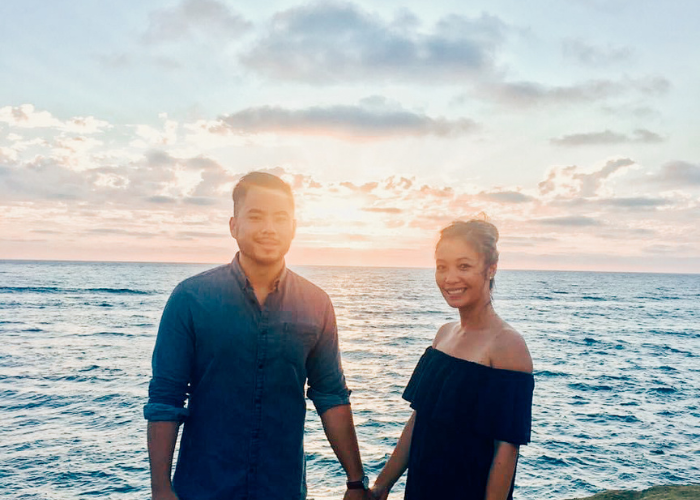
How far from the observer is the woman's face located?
124 inches

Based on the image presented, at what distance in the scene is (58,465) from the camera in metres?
10.8

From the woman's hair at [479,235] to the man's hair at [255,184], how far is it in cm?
102

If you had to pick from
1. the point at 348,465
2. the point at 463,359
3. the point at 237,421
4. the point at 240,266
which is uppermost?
the point at 240,266

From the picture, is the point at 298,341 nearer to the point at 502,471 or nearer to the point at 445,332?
the point at 445,332

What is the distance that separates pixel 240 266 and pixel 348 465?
57.4 inches

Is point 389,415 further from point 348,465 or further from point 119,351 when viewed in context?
point 119,351

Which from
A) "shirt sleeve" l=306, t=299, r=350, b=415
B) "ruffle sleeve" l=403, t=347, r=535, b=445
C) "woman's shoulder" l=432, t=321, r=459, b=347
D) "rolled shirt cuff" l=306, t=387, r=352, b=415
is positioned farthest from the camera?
"woman's shoulder" l=432, t=321, r=459, b=347

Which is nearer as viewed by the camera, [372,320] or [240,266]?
[240,266]

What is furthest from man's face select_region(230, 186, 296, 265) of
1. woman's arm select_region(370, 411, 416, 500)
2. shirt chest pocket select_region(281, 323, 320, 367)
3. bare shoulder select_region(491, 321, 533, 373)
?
woman's arm select_region(370, 411, 416, 500)

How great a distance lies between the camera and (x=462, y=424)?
2.93 meters

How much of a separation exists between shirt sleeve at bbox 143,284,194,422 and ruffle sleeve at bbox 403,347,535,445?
1.44 m

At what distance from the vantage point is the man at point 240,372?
2.71 metres

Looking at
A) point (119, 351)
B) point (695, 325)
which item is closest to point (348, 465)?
point (119, 351)

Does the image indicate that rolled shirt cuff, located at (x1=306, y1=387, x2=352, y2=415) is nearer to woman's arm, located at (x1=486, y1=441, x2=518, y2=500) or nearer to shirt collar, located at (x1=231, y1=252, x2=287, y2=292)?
shirt collar, located at (x1=231, y1=252, x2=287, y2=292)
